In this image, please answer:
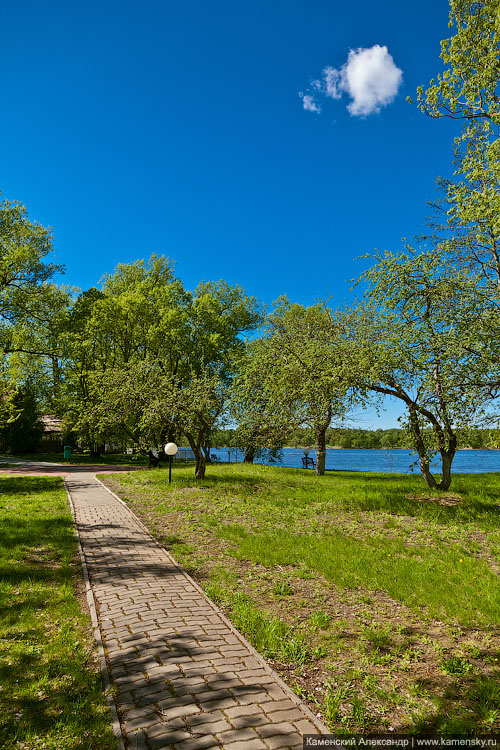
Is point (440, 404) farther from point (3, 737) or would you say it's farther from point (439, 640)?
point (3, 737)

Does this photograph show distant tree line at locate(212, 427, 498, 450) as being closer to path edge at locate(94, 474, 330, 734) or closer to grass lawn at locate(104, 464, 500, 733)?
grass lawn at locate(104, 464, 500, 733)

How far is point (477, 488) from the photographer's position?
1391cm

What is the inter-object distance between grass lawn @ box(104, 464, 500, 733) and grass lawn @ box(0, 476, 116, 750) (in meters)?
1.80

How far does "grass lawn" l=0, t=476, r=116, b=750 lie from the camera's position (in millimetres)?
3238

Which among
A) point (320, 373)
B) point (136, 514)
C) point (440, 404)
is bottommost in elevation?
point (136, 514)

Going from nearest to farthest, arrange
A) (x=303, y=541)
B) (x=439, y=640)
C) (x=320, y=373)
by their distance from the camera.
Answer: (x=439, y=640), (x=303, y=541), (x=320, y=373)

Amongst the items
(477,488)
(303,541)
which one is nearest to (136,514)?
(303,541)

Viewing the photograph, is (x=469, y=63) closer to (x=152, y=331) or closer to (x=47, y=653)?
(x=47, y=653)

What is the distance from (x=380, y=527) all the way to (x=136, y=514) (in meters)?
6.62

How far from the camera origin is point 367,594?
20.1 feet

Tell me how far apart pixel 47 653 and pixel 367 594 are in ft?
14.1

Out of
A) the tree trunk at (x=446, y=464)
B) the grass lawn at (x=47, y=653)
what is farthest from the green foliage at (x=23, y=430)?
the tree trunk at (x=446, y=464)

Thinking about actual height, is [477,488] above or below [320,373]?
below

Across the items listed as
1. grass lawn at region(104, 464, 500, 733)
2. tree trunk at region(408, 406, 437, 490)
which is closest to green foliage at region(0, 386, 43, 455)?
grass lawn at region(104, 464, 500, 733)
